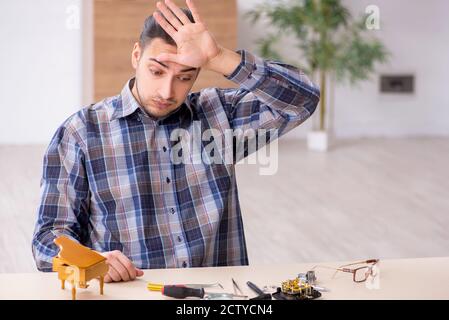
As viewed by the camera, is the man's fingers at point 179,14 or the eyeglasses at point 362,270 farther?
the man's fingers at point 179,14

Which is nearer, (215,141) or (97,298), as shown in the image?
(97,298)

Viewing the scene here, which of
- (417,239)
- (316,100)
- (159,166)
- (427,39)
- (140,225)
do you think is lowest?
(417,239)

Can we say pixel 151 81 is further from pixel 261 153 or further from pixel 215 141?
pixel 261 153

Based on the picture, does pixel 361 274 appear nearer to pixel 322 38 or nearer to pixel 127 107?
pixel 127 107

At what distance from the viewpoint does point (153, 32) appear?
1.92 meters

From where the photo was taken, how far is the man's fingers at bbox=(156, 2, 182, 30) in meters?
1.81

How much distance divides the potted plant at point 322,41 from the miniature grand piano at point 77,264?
5.22 m

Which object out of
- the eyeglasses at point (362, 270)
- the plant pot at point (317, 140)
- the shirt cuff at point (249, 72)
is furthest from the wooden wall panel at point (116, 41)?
the eyeglasses at point (362, 270)

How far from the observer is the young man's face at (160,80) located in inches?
74.5

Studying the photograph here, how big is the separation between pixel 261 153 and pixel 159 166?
4986mm

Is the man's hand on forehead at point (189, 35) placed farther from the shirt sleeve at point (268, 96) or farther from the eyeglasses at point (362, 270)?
the eyeglasses at point (362, 270)
